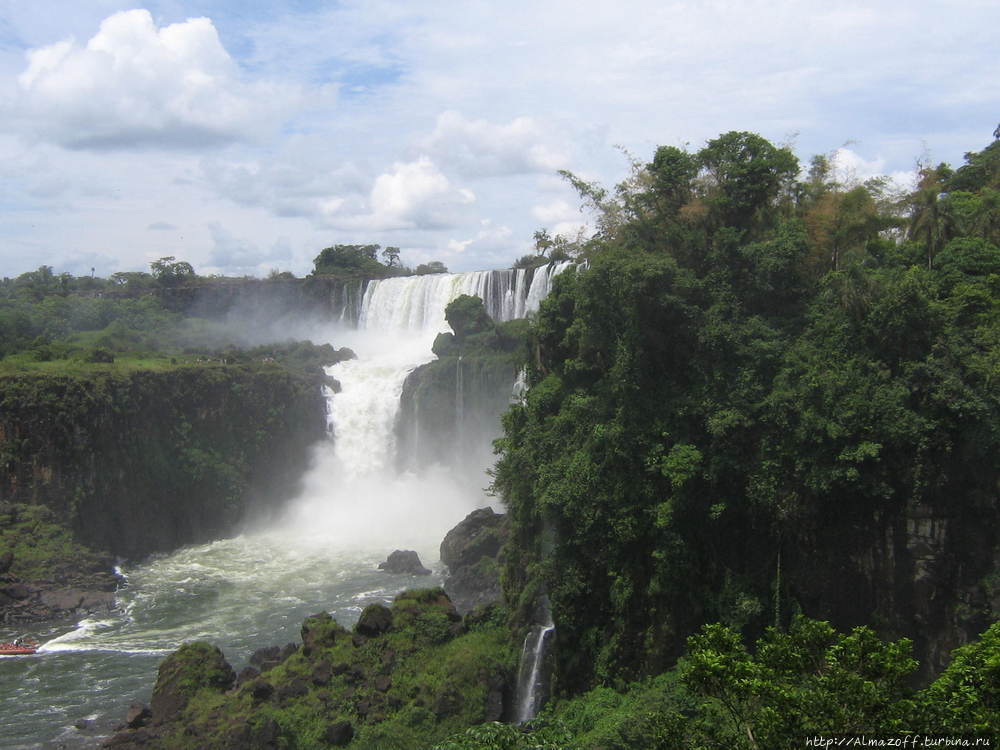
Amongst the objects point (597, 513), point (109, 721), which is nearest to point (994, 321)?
point (597, 513)

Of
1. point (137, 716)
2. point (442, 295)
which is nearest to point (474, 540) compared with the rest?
point (137, 716)

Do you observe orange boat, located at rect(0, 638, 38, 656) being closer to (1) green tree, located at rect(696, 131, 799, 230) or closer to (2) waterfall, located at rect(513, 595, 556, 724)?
(2) waterfall, located at rect(513, 595, 556, 724)

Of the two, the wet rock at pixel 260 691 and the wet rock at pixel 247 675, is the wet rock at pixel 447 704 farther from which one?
the wet rock at pixel 247 675

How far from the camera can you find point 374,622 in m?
19.6

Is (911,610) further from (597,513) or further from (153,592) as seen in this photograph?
(153,592)

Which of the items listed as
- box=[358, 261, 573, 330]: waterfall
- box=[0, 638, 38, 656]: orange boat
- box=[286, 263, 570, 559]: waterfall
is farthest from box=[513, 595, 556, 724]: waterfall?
box=[358, 261, 573, 330]: waterfall

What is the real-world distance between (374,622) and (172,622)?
8.84 metres

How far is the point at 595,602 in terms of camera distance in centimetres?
1777

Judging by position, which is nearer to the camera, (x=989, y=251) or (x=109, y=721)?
(x=989, y=251)

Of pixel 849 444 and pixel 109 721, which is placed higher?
pixel 849 444

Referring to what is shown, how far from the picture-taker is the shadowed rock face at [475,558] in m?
25.3

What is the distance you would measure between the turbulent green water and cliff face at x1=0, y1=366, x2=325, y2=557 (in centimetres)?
202

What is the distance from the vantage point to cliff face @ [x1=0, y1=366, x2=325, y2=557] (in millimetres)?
30031

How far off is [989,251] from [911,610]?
24.2 feet
